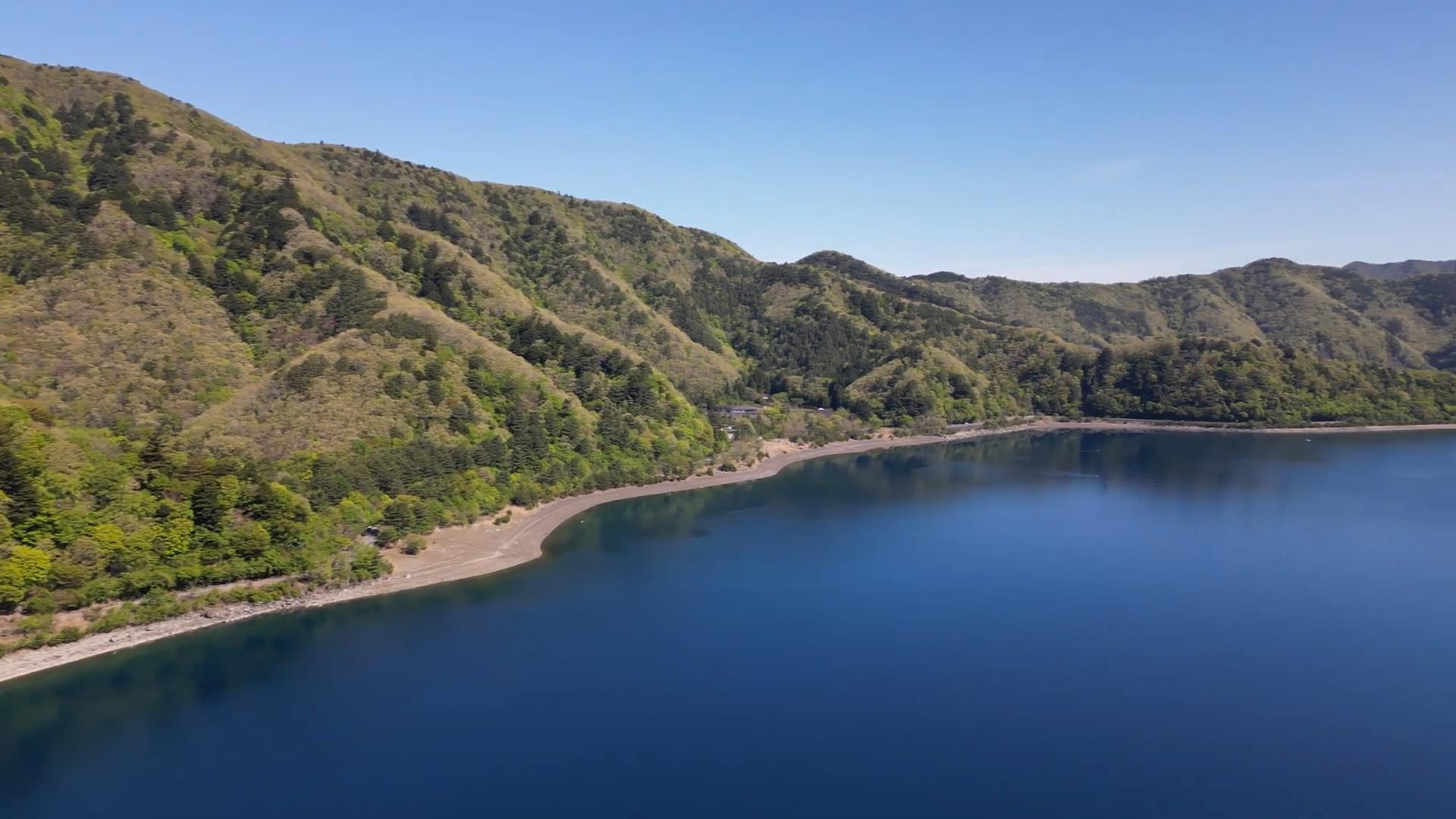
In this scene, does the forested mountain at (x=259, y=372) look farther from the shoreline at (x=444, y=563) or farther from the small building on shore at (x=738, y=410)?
the small building on shore at (x=738, y=410)

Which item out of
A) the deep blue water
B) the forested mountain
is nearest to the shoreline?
the forested mountain

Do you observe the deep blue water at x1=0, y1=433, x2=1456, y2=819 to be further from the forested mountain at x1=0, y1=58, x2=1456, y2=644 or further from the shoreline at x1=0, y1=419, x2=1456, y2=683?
the forested mountain at x1=0, y1=58, x2=1456, y2=644

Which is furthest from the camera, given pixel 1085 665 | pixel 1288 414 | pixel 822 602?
pixel 1288 414

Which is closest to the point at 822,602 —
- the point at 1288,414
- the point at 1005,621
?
the point at 1005,621

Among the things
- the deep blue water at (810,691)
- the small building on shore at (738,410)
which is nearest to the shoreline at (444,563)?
the deep blue water at (810,691)

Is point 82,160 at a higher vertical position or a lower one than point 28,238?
higher

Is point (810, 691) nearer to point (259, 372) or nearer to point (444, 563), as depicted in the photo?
point (444, 563)

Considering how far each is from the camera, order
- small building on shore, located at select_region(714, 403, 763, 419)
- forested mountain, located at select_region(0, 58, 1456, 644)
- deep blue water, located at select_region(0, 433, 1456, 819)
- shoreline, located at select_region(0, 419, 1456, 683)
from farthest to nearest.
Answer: small building on shore, located at select_region(714, 403, 763, 419) → forested mountain, located at select_region(0, 58, 1456, 644) → shoreline, located at select_region(0, 419, 1456, 683) → deep blue water, located at select_region(0, 433, 1456, 819)

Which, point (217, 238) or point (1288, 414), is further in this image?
point (1288, 414)

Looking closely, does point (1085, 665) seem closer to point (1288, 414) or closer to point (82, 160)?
point (82, 160)
